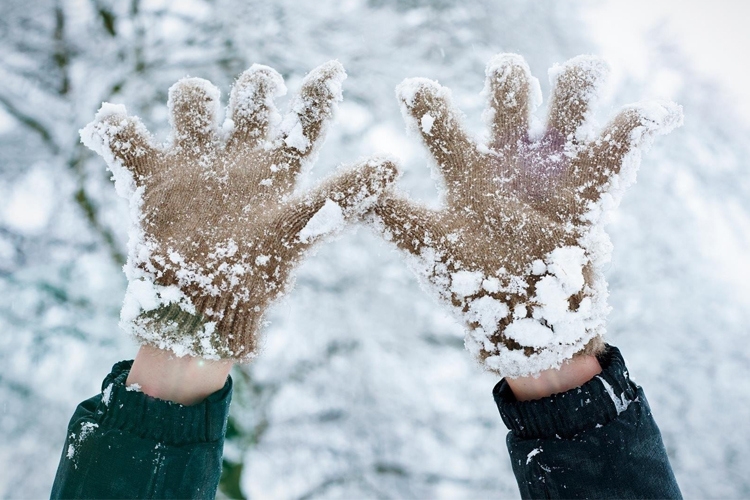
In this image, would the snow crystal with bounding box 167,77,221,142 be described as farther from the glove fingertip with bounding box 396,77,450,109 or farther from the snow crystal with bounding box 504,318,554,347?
the snow crystal with bounding box 504,318,554,347

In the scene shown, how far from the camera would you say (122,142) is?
1535 mm

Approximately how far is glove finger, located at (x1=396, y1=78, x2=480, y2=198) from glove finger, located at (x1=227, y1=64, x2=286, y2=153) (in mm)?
463

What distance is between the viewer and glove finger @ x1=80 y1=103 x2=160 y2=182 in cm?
153

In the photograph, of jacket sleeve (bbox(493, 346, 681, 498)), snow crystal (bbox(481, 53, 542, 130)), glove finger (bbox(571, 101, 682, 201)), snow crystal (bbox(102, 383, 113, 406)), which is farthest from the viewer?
snow crystal (bbox(481, 53, 542, 130))

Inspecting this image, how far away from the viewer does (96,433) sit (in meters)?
1.20

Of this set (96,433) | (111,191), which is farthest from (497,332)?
(111,191)

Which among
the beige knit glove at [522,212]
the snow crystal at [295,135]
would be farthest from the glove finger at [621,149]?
the snow crystal at [295,135]

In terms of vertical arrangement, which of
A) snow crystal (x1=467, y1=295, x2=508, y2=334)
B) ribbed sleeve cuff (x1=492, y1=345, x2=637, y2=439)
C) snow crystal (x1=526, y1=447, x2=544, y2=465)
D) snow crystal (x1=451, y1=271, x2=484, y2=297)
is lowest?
snow crystal (x1=526, y1=447, x2=544, y2=465)

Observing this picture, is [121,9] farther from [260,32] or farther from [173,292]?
[173,292]

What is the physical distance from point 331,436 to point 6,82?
4204mm

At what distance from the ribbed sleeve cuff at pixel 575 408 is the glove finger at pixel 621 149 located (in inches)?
21.5

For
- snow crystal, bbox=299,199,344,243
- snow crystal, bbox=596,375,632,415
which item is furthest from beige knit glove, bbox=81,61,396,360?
snow crystal, bbox=596,375,632,415

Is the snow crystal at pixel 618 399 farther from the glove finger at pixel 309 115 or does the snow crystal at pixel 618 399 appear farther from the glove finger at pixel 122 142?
the glove finger at pixel 122 142

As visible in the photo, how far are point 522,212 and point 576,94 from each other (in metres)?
0.45
